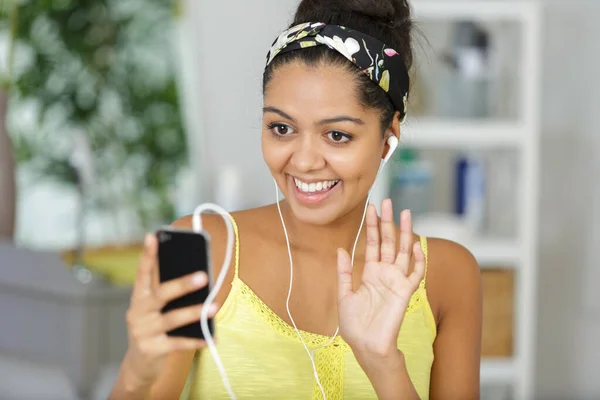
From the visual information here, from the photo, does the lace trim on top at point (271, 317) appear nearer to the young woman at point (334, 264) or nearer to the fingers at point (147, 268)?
the young woman at point (334, 264)

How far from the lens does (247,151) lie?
2.86 metres

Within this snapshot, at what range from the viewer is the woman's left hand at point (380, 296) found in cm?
104

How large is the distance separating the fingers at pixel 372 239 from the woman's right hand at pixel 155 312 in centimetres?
31

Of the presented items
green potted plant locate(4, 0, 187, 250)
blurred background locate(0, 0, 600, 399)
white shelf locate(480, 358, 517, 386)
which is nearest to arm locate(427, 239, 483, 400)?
blurred background locate(0, 0, 600, 399)

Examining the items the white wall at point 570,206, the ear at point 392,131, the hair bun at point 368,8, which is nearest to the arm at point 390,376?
the ear at point 392,131

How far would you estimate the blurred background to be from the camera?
2504 millimetres

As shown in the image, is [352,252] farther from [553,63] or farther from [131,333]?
[553,63]

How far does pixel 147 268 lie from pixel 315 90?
0.43m

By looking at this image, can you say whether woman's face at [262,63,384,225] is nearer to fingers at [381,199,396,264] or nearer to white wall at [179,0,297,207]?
fingers at [381,199,396,264]

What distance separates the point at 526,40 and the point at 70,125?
60.4 inches

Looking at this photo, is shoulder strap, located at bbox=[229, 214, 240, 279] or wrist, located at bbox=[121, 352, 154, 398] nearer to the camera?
wrist, located at bbox=[121, 352, 154, 398]

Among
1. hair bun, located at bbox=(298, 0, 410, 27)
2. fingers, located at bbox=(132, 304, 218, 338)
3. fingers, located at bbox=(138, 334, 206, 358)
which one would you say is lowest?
fingers, located at bbox=(138, 334, 206, 358)

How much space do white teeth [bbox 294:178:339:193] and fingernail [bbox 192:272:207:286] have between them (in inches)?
14.4

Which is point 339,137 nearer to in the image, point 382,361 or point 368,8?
point 368,8
